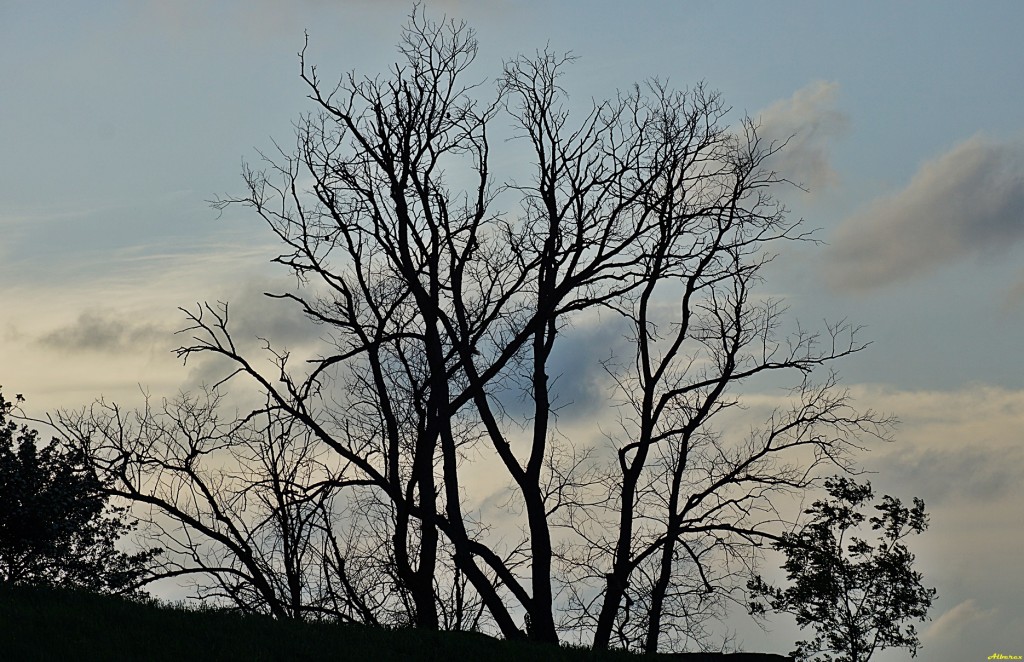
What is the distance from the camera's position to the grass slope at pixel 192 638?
13.1 metres

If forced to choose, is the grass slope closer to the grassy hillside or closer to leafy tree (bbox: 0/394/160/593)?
the grassy hillside

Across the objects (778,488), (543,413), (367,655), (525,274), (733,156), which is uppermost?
(733,156)

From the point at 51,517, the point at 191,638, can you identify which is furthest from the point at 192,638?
the point at 51,517

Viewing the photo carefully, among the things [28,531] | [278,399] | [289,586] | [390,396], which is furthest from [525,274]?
[28,531]

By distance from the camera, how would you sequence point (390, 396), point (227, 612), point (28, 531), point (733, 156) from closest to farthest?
point (227, 612), point (28, 531), point (733, 156), point (390, 396)

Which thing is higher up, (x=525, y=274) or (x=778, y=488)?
(x=525, y=274)

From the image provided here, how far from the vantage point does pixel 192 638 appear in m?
13.9

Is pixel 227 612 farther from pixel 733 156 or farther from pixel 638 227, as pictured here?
pixel 733 156

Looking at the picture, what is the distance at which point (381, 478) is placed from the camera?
2092cm

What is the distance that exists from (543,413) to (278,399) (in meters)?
5.27

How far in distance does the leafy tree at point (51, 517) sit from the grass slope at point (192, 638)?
199 inches

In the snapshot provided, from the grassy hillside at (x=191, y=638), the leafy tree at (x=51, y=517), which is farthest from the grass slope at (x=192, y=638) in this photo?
the leafy tree at (x=51, y=517)

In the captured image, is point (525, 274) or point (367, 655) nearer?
point (367, 655)

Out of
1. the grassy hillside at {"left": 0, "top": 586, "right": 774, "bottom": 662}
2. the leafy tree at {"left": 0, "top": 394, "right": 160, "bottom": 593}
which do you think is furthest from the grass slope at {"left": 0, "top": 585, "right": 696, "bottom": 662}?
the leafy tree at {"left": 0, "top": 394, "right": 160, "bottom": 593}
